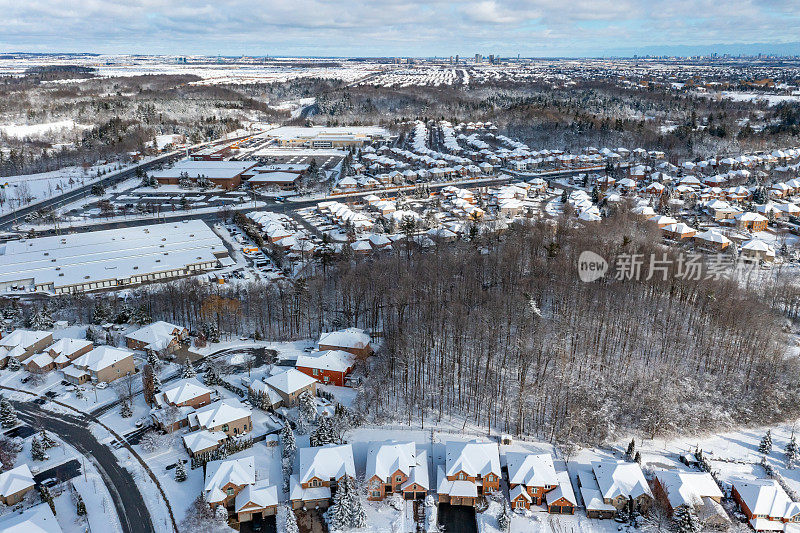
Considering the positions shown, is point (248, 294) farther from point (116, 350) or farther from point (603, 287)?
point (603, 287)

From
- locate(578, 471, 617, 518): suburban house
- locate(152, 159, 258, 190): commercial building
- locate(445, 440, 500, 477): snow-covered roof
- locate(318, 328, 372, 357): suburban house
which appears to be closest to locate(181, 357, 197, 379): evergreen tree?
locate(318, 328, 372, 357): suburban house

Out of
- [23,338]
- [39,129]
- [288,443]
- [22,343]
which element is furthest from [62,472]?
[39,129]

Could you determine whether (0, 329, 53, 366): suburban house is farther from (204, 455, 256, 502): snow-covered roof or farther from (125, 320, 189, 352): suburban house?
(204, 455, 256, 502): snow-covered roof

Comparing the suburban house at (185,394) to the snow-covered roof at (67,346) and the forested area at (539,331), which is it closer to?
the forested area at (539,331)

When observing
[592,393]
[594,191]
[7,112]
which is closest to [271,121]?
[7,112]

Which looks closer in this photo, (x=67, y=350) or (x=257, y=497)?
(x=257, y=497)

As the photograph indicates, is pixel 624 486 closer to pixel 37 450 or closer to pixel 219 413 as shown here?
pixel 219 413

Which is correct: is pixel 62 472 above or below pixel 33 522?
below
